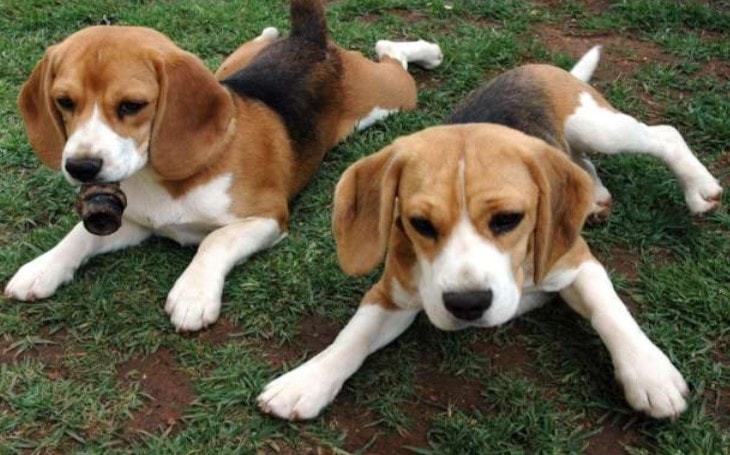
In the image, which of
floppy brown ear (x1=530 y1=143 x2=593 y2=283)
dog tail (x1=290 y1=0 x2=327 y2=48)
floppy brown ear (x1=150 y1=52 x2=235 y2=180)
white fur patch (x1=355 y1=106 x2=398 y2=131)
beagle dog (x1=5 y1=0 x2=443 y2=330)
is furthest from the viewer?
white fur patch (x1=355 y1=106 x2=398 y2=131)

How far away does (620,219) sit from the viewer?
17.3 feet

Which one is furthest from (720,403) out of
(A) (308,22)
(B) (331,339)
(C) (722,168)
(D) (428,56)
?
(D) (428,56)

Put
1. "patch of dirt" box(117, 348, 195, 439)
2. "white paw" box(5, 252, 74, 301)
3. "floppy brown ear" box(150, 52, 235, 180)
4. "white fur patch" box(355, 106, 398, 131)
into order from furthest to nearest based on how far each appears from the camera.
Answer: "white fur patch" box(355, 106, 398, 131) < "white paw" box(5, 252, 74, 301) < "floppy brown ear" box(150, 52, 235, 180) < "patch of dirt" box(117, 348, 195, 439)

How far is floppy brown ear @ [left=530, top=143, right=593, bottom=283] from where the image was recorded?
3773 mm

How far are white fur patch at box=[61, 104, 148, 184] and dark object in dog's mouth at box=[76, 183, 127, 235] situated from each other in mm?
212

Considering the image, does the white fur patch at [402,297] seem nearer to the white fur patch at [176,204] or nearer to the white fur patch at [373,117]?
the white fur patch at [176,204]

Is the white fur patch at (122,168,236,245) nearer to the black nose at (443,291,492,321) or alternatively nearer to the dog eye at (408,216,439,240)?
the dog eye at (408,216,439,240)

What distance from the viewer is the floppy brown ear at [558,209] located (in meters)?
3.77

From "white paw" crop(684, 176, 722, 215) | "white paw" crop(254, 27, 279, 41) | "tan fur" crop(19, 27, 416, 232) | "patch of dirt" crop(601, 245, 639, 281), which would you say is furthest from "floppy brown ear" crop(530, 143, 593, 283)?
"white paw" crop(254, 27, 279, 41)

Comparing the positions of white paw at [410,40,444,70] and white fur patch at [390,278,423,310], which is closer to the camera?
white fur patch at [390,278,423,310]

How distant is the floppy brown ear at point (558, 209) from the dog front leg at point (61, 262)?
2.48m

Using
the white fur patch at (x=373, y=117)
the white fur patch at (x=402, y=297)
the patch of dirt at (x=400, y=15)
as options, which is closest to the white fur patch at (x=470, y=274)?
the white fur patch at (x=402, y=297)

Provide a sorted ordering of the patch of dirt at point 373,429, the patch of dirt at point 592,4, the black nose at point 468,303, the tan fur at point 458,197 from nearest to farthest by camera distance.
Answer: the black nose at point 468,303 → the tan fur at point 458,197 → the patch of dirt at point 373,429 → the patch of dirt at point 592,4

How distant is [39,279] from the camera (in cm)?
485
